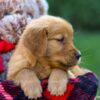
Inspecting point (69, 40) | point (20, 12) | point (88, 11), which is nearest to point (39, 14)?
point (20, 12)

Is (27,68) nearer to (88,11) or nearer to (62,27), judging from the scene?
(62,27)

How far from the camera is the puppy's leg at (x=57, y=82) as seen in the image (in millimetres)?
5422

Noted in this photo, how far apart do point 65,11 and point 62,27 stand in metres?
18.2

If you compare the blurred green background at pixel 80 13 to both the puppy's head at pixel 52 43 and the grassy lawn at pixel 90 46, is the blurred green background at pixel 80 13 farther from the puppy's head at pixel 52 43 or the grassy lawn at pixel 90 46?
the puppy's head at pixel 52 43

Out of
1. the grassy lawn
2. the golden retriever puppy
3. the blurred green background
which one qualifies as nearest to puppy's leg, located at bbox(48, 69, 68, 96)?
the golden retriever puppy

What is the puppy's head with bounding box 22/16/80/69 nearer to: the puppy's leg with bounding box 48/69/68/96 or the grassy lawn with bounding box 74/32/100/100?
the puppy's leg with bounding box 48/69/68/96

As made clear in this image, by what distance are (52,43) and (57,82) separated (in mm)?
335

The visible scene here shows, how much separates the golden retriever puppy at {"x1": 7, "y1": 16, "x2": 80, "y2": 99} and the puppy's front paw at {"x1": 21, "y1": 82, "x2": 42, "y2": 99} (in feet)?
0.16

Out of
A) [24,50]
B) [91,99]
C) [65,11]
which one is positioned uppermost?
[24,50]

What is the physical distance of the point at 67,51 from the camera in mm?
5559

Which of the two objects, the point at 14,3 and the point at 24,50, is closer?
the point at 24,50

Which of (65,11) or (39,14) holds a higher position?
(39,14)

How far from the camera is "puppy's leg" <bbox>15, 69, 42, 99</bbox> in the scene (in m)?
5.36

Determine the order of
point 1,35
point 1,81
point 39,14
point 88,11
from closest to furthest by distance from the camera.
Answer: point 1,81, point 1,35, point 39,14, point 88,11
